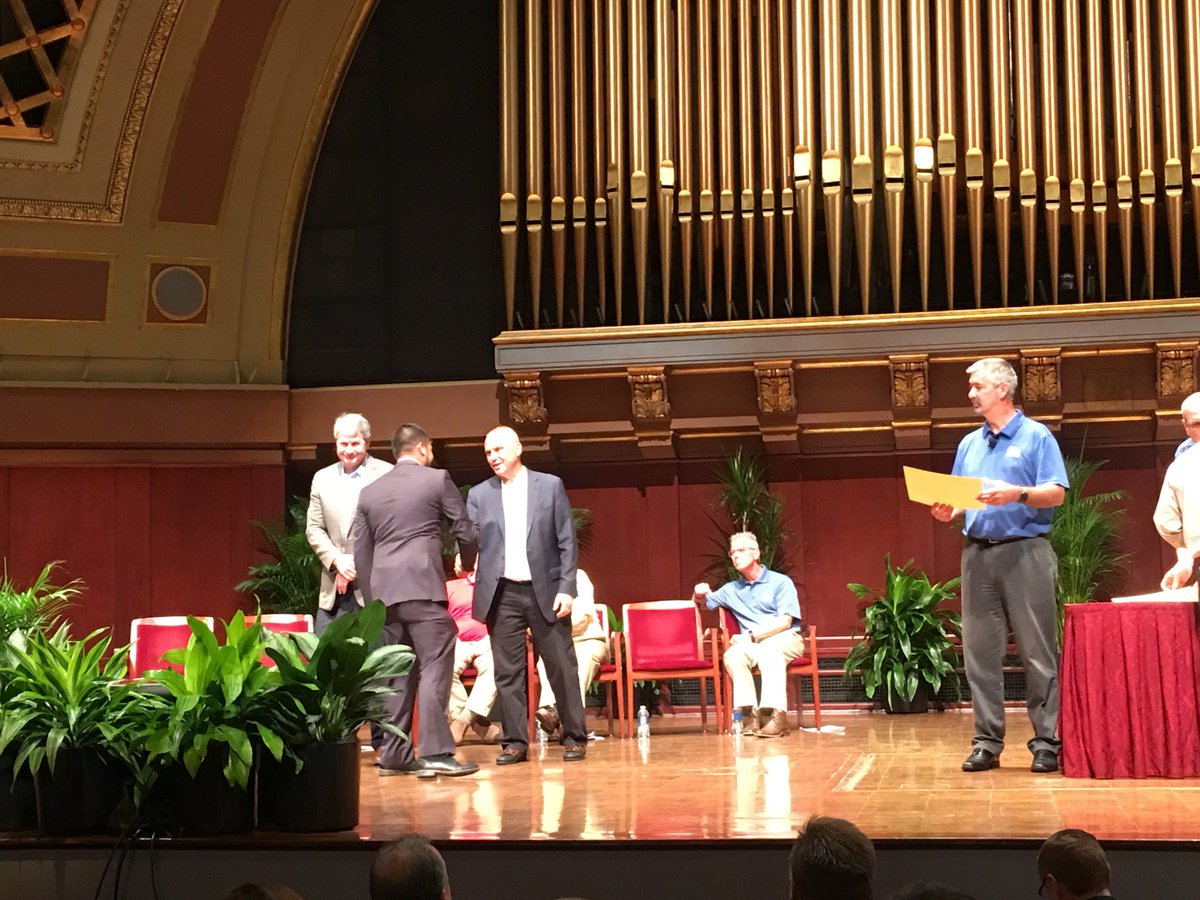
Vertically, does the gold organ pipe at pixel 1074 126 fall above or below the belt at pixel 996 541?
above

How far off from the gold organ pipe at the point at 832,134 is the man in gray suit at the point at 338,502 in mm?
3217

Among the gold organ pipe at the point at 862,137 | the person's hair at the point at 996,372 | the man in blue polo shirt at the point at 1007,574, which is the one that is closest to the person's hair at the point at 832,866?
the man in blue polo shirt at the point at 1007,574

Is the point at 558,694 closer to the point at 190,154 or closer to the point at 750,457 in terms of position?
the point at 750,457

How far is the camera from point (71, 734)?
15.3ft

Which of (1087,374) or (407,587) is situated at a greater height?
(1087,374)

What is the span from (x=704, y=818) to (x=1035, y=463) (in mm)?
1934

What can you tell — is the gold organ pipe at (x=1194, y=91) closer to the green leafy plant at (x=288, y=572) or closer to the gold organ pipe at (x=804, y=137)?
the gold organ pipe at (x=804, y=137)

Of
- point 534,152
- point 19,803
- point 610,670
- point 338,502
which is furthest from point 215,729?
point 534,152

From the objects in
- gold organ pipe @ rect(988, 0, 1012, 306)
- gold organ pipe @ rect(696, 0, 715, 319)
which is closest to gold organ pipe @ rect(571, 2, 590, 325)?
gold organ pipe @ rect(696, 0, 715, 319)

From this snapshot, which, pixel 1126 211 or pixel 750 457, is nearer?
pixel 1126 211

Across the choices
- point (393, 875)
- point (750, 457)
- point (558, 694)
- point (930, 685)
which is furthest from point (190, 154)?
point (393, 875)

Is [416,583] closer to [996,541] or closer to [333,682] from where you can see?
[333,682]

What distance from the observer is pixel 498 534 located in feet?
22.0

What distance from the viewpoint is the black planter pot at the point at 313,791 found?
4.61 meters
